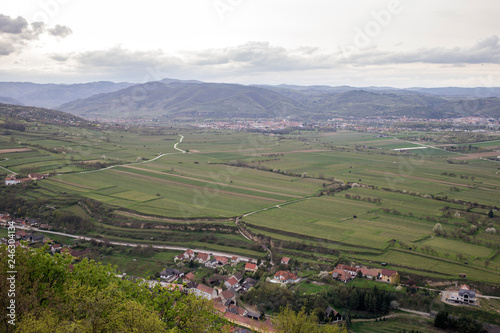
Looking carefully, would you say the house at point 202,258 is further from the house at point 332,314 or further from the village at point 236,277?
the house at point 332,314

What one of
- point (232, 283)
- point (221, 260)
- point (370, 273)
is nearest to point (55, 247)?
point (221, 260)

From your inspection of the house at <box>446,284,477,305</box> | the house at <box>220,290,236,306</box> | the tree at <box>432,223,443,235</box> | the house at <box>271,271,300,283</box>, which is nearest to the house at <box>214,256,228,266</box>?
the house at <box>271,271,300,283</box>

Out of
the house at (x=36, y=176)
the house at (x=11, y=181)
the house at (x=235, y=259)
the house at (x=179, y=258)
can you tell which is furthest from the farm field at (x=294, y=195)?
the house at (x=179, y=258)

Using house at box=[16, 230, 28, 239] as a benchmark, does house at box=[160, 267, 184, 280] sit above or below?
below

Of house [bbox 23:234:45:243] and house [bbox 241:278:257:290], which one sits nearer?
house [bbox 241:278:257:290]

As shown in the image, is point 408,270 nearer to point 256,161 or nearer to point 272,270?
point 272,270

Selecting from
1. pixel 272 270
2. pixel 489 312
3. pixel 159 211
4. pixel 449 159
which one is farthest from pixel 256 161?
pixel 489 312

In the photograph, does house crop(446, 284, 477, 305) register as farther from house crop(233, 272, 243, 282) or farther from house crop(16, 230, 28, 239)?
house crop(16, 230, 28, 239)

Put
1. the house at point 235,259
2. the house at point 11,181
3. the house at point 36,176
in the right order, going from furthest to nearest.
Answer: the house at point 36,176
the house at point 11,181
the house at point 235,259
